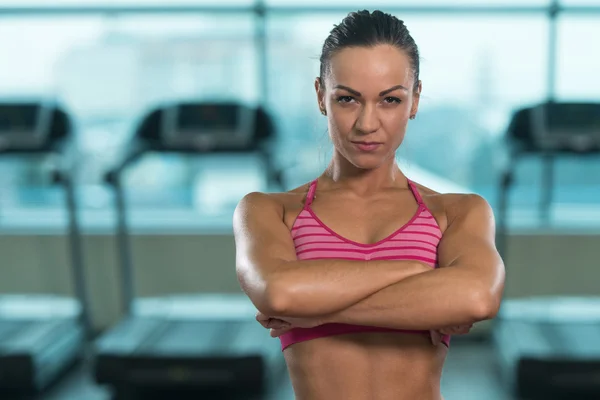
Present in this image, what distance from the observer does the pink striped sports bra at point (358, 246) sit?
1.10m

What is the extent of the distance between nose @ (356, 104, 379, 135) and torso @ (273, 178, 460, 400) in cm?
18

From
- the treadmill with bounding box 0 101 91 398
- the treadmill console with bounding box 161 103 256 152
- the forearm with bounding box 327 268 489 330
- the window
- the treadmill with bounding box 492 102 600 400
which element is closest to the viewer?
the forearm with bounding box 327 268 489 330

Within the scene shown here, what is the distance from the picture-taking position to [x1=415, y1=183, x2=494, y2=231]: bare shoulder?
1.14m

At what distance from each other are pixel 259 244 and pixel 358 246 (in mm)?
156

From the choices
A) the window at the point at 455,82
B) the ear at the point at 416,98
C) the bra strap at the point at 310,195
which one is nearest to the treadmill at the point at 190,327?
the window at the point at 455,82

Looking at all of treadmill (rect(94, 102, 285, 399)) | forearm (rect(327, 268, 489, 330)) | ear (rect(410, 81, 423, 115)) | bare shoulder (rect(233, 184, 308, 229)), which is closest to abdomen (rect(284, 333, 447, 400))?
forearm (rect(327, 268, 489, 330))

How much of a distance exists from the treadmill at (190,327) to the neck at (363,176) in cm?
236

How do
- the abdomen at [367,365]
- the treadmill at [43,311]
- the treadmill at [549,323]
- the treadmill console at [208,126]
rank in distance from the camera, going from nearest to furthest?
the abdomen at [367,365] < the treadmill at [549,323] < the treadmill at [43,311] < the treadmill console at [208,126]

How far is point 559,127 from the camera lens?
377 centimetres

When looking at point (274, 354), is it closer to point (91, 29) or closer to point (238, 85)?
point (238, 85)

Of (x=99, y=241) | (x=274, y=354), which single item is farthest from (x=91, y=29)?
(x=274, y=354)

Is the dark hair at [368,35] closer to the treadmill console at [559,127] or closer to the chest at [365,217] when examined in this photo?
the chest at [365,217]

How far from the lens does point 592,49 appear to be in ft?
14.1

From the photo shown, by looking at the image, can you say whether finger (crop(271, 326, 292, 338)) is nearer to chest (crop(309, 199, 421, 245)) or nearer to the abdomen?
the abdomen
